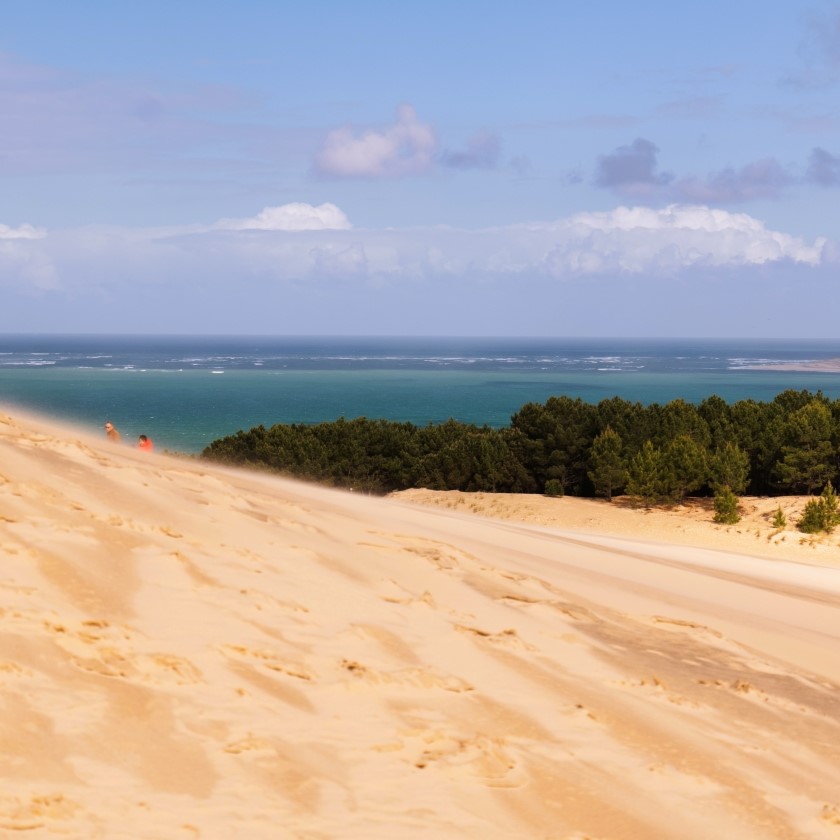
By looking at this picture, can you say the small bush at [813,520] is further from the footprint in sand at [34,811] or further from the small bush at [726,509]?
the footprint in sand at [34,811]

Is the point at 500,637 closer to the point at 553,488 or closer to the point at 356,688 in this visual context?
the point at 356,688

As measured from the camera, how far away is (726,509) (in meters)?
26.8

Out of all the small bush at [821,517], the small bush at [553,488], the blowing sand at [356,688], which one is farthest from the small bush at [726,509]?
the blowing sand at [356,688]

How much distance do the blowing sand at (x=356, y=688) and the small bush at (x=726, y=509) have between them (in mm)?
16776

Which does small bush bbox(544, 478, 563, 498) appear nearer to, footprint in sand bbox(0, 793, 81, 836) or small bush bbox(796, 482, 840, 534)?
small bush bbox(796, 482, 840, 534)

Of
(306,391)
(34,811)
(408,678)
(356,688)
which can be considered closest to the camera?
(34,811)

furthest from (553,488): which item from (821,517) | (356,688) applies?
(356,688)

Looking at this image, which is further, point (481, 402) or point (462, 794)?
point (481, 402)

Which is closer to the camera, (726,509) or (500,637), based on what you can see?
(500,637)

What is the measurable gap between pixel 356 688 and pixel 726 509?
22983 millimetres

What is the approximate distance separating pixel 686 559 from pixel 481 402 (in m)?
108

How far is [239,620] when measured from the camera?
6312 mm

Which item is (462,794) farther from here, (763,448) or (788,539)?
(763,448)

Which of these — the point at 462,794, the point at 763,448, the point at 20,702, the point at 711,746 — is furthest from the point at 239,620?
the point at 763,448
